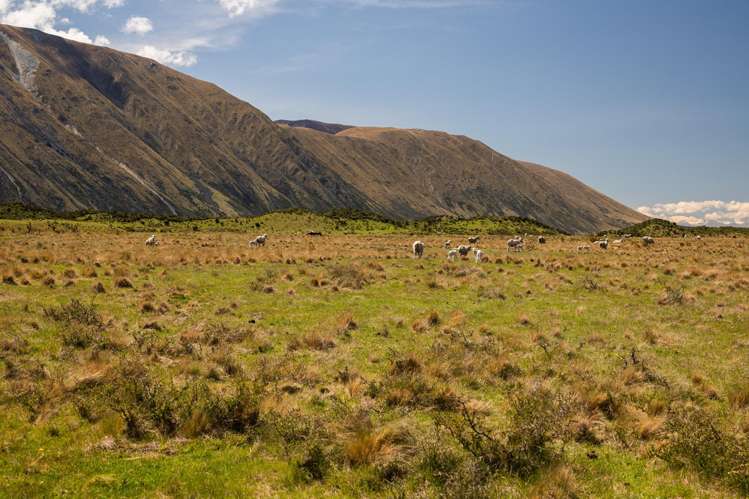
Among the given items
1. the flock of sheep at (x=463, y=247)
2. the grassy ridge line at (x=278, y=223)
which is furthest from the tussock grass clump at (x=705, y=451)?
the grassy ridge line at (x=278, y=223)

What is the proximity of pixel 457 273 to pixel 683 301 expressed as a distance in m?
12.4

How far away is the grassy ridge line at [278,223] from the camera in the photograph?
63.2 m

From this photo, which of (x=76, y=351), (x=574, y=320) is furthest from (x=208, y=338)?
(x=574, y=320)

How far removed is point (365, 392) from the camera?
36.7 feet

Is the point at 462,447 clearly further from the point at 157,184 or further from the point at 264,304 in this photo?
the point at 157,184

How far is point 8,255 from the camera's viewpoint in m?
29.6

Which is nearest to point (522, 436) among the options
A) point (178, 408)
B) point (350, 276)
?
point (178, 408)

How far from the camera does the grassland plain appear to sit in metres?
7.73

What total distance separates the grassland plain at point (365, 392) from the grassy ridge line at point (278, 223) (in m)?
44.8

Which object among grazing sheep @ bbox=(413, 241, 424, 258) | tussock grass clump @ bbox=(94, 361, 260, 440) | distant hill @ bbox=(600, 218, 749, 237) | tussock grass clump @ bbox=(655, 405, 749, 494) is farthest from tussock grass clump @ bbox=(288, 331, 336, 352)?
distant hill @ bbox=(600, 218, 749, 237)

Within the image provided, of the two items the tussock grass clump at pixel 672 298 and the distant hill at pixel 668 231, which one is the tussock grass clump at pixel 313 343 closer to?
the tussock grass clump at pixel 672 298

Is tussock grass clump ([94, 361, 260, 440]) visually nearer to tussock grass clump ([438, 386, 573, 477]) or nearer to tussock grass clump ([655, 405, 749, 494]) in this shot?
tussock grass clump ([438, 386, 573, 477])

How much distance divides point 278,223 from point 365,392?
68.4 metres

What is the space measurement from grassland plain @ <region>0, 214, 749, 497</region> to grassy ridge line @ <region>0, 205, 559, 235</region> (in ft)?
147
